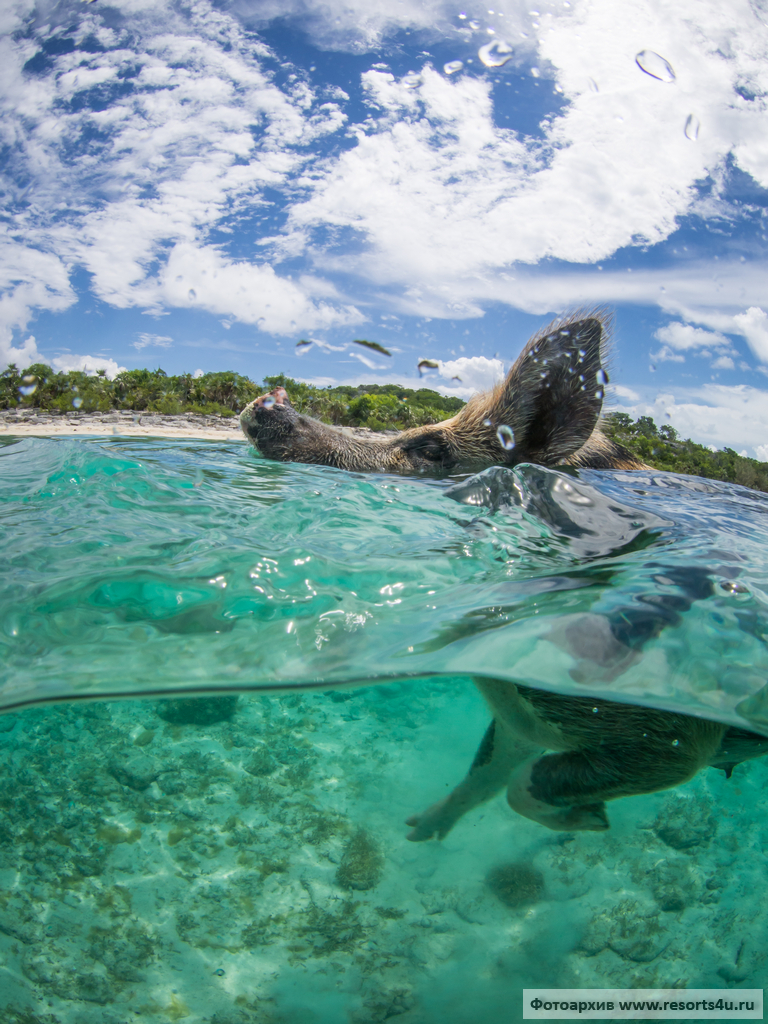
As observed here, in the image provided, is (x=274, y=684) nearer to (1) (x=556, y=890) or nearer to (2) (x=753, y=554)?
(1) (x=556, y=890)

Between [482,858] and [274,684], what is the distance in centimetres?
141

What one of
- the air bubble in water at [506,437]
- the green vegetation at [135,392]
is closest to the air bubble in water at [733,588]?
the air bubble in water at [506,437]

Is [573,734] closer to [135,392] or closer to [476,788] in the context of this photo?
[476,788]

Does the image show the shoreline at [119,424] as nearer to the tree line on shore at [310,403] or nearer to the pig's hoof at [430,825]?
the tree line on shore at [310,403]

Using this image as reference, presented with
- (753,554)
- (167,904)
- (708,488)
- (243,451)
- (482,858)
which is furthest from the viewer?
(243,451)

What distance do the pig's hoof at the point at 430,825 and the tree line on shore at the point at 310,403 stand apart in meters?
3.27

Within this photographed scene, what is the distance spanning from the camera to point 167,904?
2.50 metres

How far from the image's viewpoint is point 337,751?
10.0ft

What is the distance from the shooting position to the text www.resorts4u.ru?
7.61 feet

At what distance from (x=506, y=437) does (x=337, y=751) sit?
2753mm

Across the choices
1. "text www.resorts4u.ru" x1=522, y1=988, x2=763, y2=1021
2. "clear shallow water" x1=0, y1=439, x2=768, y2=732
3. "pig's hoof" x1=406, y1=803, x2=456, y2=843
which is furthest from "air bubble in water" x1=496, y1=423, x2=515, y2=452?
"text www.resorts4u.ru" x1=522, y1=988, x2=763, y2=1021

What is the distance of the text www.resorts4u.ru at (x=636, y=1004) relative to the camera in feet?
7.61

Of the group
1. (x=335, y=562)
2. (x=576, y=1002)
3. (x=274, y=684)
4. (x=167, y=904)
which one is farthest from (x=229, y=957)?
(x=335, y=562)

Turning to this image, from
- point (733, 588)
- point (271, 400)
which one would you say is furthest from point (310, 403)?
point (733, 588)
